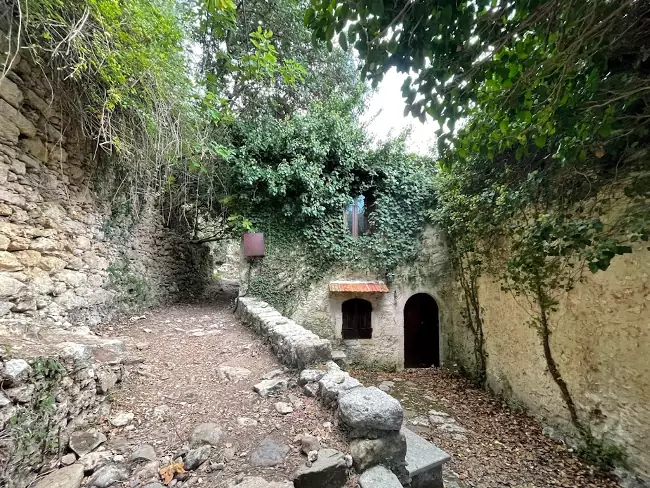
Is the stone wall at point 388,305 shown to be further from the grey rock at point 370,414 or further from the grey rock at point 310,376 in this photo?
the grey rock at point 370,414

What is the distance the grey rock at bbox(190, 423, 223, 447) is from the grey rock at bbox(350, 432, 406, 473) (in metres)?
0.87

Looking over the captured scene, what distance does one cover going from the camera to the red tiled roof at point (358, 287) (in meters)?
5.92

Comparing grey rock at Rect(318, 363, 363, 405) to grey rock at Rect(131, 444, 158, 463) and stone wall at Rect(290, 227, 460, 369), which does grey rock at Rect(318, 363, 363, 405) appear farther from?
stone wall at Rect(290, 227, 460, 369)

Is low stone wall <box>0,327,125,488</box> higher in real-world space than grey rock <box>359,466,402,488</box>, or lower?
higher

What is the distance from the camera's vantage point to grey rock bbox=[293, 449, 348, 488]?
152 cm

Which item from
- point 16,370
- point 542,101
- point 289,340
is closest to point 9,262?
point 16,370

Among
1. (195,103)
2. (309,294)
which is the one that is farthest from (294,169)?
(309,294)

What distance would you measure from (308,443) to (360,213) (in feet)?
17.4

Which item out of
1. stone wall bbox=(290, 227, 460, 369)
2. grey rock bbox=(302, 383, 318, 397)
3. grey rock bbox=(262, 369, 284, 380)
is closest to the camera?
grey rock bbox=(302, 383, 318, 397)

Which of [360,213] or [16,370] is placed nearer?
[16,370]

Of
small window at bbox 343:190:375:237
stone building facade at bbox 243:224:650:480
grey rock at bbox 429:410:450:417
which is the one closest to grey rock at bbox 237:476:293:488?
grey rock at bbox 429:410:450:417

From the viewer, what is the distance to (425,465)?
7.93 ft

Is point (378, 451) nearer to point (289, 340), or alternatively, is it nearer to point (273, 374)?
point (273, 374)

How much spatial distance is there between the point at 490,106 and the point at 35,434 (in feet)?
12.0
